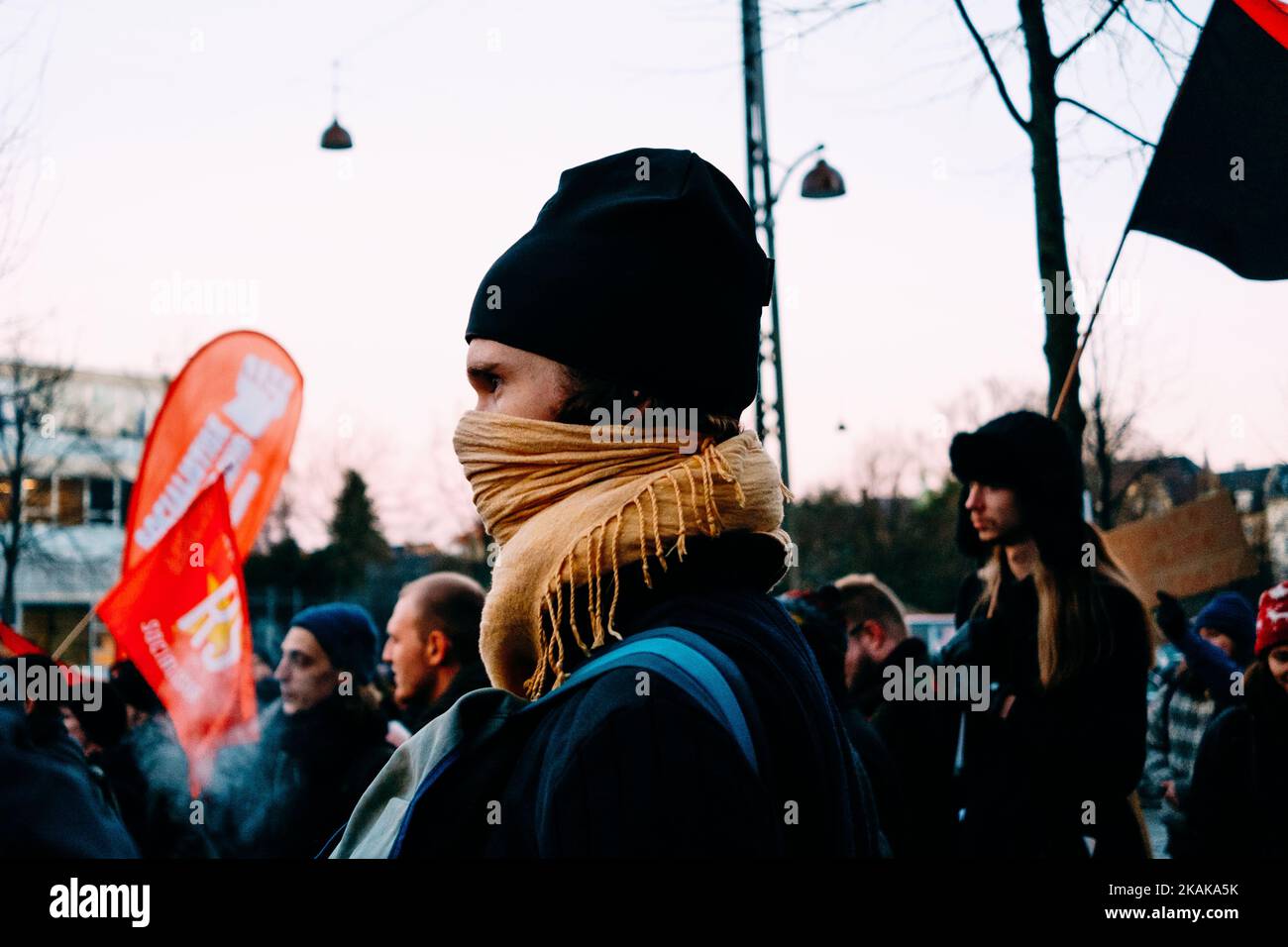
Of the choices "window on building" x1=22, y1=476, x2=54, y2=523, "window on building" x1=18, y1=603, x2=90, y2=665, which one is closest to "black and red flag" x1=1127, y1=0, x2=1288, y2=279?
"window on building" x1=22, y1=476, x2=54, y2=523

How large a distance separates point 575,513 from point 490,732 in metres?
0.29

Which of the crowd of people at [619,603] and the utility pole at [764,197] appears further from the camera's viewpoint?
the utility pole at [764,197]

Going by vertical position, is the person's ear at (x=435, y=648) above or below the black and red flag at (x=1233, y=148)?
below

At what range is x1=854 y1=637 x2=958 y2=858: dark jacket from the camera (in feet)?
13.1

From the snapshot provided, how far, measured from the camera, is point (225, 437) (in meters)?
6.46

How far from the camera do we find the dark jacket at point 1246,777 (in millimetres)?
4574

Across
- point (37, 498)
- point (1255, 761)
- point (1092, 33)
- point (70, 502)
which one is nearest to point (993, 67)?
point (1092, 33)

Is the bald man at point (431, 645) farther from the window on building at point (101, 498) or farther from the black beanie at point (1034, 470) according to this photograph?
the window on building at point (101, 498)

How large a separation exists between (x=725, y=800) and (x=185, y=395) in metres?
5.90

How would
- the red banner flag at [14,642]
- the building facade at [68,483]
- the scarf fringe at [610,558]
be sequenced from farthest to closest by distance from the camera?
the building facade at [68,483] < the red banner flag at [14,642] < the scarf fringe at [610,558]

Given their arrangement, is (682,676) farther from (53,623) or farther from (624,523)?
(53,623)

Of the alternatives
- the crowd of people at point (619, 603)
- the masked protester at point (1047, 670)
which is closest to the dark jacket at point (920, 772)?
the masked protester at point (1047, 670)

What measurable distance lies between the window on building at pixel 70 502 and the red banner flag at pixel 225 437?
18808 mm
